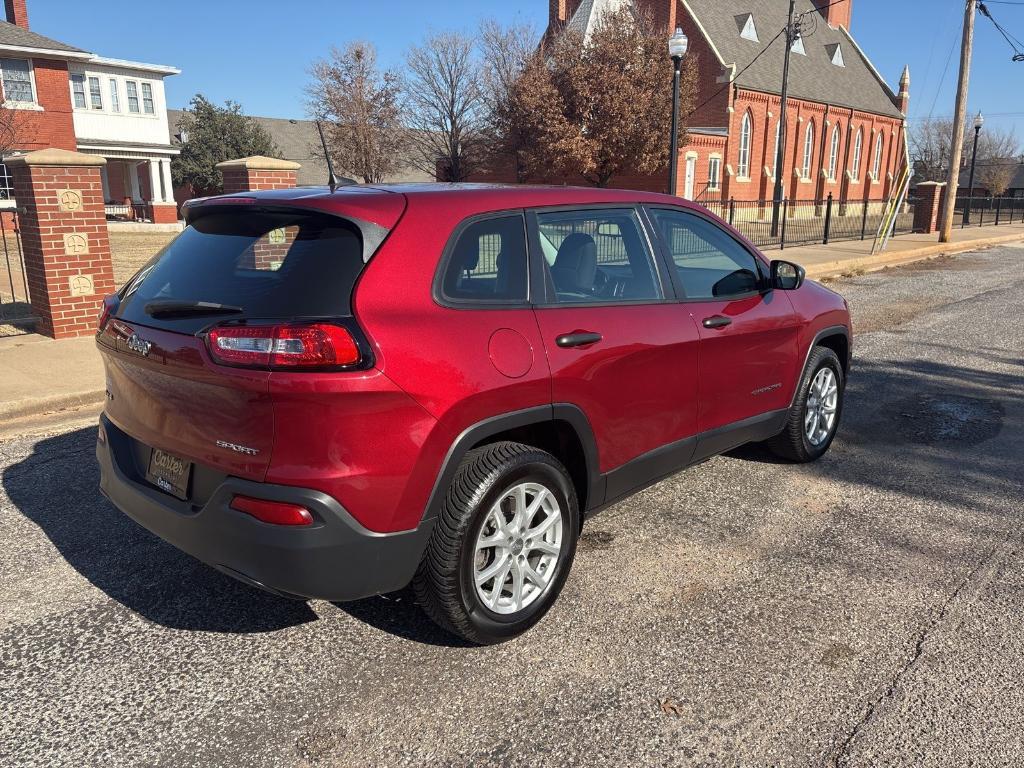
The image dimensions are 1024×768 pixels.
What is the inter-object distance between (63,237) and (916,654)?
28.3ft

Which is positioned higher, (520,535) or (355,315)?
(355,315)

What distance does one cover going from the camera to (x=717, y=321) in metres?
3.99

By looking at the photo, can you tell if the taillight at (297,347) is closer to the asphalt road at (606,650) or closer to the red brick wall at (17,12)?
the asphalt road at (606,650)

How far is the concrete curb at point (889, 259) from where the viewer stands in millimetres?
16766

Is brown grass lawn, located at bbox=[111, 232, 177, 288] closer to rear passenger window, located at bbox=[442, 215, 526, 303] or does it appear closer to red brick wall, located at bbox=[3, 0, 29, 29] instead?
rear passenger window, located at bbox=[442, 215, 526, 303]

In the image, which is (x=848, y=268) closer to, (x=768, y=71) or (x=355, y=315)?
(x=355, y=315)

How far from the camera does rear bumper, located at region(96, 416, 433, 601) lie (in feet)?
8.36

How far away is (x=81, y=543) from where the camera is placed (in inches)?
155

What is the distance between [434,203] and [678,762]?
2.09 m

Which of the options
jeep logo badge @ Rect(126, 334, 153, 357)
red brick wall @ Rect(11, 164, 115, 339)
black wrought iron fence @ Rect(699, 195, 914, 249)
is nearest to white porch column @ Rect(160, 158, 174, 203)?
black wrought iron fence @ Rect(699, 195, 914, 249)

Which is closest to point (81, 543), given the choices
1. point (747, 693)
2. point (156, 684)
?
point (156, 684)

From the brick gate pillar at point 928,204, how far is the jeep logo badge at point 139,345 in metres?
28.0

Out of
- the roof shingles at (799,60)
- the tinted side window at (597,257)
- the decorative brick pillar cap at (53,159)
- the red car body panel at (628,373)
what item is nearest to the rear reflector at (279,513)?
the red car body panel at (628,373)

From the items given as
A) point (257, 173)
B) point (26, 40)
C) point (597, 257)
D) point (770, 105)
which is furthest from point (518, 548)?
point (770, 105)
